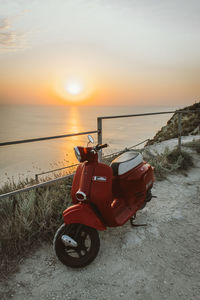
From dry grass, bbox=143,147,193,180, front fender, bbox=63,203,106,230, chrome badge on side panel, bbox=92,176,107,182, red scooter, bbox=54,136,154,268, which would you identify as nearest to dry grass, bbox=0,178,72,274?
red scooter, bbox=54,136,154,268

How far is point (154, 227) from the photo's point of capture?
9.21ft

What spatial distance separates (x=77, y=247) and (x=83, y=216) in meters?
0.33

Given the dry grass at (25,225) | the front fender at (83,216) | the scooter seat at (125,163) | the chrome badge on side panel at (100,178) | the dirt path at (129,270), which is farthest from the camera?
the scooter seat at (125,163)

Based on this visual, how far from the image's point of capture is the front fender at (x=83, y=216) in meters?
2.04

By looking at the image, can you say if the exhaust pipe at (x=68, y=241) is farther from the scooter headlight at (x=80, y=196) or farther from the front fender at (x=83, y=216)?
the scooter headlight at (x=80, y=196)

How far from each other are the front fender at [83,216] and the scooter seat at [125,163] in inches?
23.5

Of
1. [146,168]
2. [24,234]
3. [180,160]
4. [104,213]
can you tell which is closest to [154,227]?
[146,168]

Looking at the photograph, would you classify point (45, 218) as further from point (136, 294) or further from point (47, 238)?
point (136, 294)

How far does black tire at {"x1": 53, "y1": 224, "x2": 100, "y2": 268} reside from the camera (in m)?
2.12

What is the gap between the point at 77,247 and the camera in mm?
2158

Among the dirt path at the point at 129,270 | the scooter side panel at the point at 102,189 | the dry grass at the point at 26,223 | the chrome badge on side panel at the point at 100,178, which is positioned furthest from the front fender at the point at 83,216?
the dry grass at the point at 26,223

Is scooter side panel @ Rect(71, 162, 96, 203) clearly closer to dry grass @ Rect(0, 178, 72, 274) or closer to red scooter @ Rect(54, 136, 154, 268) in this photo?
red scooter @ Rect(54, 136, 154, 268)

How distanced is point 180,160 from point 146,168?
247cm

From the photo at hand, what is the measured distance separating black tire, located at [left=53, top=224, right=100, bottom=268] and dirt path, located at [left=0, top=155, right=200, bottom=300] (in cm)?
8
